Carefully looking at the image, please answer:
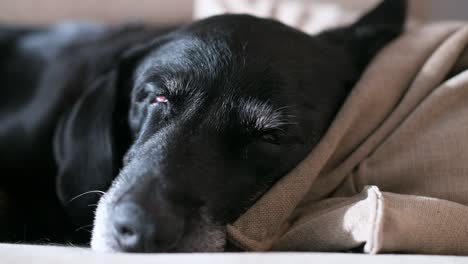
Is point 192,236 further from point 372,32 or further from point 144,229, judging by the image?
point 372,32

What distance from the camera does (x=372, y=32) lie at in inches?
67.2

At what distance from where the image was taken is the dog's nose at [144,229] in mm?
1008

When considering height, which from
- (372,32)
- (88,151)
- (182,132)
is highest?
(372,32)

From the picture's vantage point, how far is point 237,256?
3.03ft

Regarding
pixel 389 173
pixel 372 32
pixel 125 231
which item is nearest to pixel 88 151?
pixel 125 231

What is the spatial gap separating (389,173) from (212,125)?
465 millimetres

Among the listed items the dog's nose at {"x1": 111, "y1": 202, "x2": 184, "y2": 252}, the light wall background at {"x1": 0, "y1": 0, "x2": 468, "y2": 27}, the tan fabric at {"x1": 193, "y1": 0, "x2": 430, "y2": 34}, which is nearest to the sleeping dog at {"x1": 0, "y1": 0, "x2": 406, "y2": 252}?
the dog's nose at {"x1": 111, "y1": 202, "x2": 184, "y2": 252}

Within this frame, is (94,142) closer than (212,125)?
No

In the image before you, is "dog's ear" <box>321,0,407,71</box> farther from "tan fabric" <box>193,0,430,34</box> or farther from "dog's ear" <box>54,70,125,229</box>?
"dog's ear" <box>54,70,125,229</box>

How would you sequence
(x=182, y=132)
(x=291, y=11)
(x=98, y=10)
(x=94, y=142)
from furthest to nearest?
(x=98, y=10), (x=291, y=11), (x=94, y=142), (x=182, y=132)

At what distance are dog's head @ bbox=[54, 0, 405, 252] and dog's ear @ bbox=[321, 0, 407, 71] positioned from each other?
0.54 ft

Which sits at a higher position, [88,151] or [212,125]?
[212,125]

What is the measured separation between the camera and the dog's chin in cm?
106

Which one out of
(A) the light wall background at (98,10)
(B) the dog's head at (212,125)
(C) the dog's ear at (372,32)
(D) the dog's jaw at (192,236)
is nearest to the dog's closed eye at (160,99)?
(B) the dog's head at (212,125)
